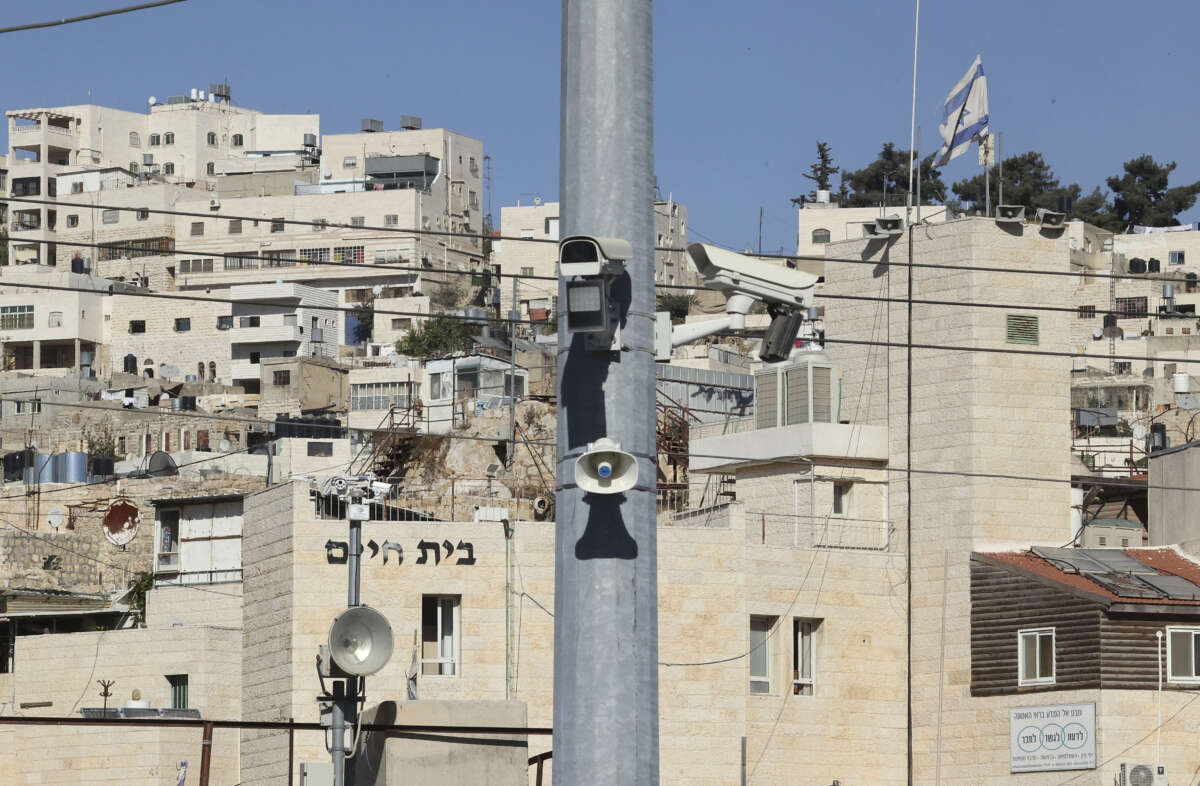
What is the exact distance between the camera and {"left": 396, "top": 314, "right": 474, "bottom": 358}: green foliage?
106438 millimetres

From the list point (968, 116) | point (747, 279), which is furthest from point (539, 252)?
point (747, 279)

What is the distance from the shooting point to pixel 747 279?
10961mm

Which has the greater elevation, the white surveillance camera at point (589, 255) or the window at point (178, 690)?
the white surveillance camera at point (589, 255)

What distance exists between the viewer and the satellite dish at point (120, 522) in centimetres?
6316

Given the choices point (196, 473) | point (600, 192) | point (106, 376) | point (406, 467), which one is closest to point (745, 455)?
point (406, 467)

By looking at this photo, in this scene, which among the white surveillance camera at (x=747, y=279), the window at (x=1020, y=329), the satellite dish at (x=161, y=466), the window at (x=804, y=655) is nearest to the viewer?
the white surveillance camera at (x=747, y=279)

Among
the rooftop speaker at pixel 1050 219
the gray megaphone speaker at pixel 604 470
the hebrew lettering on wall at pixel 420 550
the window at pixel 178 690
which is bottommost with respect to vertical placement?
the window at pixel 178 690

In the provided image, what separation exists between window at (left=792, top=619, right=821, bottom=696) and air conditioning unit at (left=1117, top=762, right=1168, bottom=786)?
22.1 ft

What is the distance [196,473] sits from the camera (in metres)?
73.7

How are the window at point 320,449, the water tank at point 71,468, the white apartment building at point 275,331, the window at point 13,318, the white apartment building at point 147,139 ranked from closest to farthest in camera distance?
the window at point 320,449
the water tank at point 71,468
the white apartment building at point 275,331
the window at point 13,318
the white apartment building at point 147,139

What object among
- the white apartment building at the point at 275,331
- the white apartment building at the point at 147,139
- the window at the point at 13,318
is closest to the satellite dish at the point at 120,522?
the white apartment building at the point at 275,331

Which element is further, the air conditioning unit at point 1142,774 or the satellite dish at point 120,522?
the satellite dish at point 120,522

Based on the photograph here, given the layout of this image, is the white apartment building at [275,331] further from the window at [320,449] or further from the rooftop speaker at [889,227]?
the rooftop speaker at [889,227]

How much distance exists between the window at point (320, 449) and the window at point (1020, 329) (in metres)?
37.4
